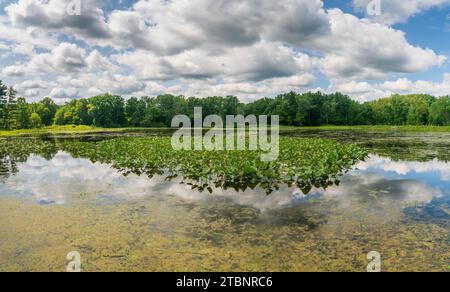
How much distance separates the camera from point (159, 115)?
9131 cm

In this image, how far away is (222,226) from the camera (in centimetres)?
769

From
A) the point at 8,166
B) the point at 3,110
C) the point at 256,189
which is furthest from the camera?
the point at 3,110

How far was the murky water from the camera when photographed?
5906 mm

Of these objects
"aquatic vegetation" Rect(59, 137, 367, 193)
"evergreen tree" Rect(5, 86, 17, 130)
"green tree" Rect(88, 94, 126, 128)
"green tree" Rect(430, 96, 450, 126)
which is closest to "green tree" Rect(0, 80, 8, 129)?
"evergreen tree" Rect(5, 86, 17, 130)

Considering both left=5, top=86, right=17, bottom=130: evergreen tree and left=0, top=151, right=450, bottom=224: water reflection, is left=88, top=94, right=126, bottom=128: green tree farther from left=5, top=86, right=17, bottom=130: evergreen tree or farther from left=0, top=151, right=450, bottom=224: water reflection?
left=0, top=151, right=450, bottom=224: water reflection

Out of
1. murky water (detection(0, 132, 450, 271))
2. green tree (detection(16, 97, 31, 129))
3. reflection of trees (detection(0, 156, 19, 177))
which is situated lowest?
murky water (detection(0, 132, 450, 271))

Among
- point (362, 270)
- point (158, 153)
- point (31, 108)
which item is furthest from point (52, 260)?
point (31, 108)

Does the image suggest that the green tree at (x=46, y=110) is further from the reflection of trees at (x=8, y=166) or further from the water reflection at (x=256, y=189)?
the water reflection at (x=256, y=189)

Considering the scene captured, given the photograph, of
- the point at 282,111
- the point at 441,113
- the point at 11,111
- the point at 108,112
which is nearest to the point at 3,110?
the point at 11,111

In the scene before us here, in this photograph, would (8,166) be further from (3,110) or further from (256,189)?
(3,110)

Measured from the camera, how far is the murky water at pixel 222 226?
19.4ft

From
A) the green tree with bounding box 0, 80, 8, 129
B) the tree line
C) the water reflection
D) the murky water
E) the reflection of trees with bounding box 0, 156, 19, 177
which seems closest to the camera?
the murky water
